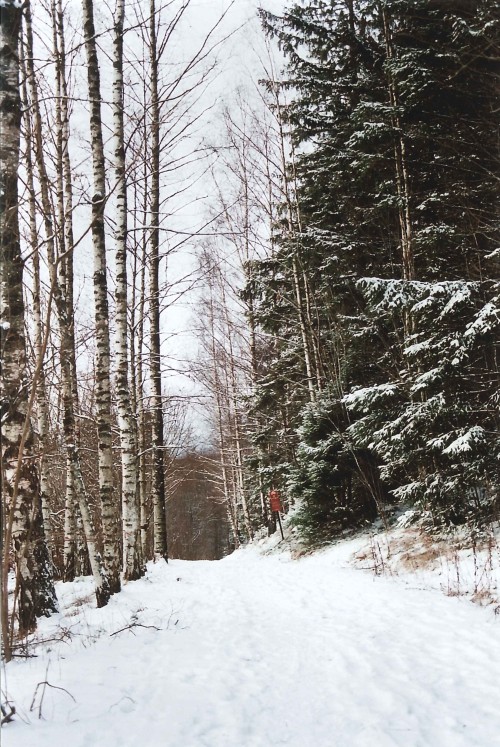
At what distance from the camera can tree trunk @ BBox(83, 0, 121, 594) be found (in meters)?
6.03

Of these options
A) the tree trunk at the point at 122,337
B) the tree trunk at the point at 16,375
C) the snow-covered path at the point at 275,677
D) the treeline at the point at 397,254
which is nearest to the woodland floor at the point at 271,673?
the snow-covered path at the point at 275,677

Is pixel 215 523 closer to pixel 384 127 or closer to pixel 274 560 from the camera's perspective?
pixel 274 560

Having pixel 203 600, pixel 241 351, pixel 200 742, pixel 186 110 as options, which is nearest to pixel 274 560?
pixel 203 600

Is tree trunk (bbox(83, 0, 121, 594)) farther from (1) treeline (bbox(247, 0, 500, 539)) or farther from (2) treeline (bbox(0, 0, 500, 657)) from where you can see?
(1) treeline (bbox(247, 0, 500, 539))

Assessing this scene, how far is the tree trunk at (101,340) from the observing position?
603 centimetres

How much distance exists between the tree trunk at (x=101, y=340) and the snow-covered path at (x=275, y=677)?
1.07m

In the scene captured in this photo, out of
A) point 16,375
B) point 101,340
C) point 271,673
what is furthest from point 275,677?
point 101,340

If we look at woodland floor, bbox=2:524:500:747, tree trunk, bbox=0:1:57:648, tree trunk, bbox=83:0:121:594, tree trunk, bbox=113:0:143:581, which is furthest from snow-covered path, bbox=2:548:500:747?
tree trunk, bbox=113:0:143:581

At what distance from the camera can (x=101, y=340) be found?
20.8 ft

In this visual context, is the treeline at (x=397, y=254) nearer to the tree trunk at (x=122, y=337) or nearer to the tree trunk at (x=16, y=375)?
the tree trunk at (x=122, y=337)

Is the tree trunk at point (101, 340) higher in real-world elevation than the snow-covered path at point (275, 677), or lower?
higher

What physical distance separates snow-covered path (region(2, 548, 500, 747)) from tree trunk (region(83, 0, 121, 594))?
1068mm

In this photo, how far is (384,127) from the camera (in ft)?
24.5

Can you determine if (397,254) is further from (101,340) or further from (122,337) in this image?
(101,340)
